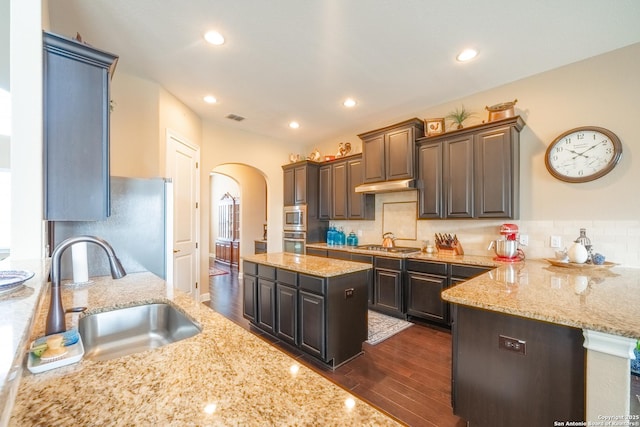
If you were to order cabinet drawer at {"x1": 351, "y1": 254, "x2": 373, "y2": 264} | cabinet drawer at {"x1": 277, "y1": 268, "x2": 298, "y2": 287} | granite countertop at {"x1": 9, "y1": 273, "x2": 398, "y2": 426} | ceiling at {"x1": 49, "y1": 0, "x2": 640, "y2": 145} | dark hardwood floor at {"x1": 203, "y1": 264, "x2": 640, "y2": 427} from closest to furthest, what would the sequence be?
granite countertop at {"x1": 9, "y1": 273, "x2": 398, "y2": 426} < dark hardwood floor at {"x1": 203, "y1": 264, "x2": 640, "y2": 427} < ceiling at {"x1": 49, "y1": 0, "x2": 640, "y2": 145} < cabinet drawer at {"x1": 277, "y1": 268, "x2": 298, "y2": 287} < cabinet drawer at {"x1": 351, "y1": 254, "x2": 373, "y2": 264}

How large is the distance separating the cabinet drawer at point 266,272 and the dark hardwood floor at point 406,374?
699mm

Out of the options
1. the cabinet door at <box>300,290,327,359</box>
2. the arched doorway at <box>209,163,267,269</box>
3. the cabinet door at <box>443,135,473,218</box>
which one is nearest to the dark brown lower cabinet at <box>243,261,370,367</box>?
the cabinet door at <box>300,290,327,359</box>

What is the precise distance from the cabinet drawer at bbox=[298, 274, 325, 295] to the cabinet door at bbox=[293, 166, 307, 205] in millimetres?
2679

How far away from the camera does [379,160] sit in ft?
13.2

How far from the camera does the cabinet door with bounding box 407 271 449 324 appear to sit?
3.14 metres

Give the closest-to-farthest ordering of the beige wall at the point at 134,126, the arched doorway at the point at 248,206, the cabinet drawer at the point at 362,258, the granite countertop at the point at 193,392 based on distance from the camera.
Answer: the granite countertop at the point at 193,392 < the beige wall at the point at 134,126 < the cabinet drawer at the point at 362,258 < the arched doorway at the point at 248,206

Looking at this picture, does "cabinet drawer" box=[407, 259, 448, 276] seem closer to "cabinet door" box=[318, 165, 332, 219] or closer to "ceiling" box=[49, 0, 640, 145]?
"cabinet door" box=[318, 165, 332, 219]

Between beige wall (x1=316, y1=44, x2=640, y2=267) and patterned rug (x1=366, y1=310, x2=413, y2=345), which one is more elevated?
beige wall (x1=316, y1=44, x2=640, y2=267)

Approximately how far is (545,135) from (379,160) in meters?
1.91

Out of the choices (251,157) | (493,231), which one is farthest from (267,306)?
A: (251,157)

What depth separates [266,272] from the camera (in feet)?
9.54

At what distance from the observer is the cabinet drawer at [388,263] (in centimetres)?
351

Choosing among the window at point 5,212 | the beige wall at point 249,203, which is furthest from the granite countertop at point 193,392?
the beige wall at point 249,203

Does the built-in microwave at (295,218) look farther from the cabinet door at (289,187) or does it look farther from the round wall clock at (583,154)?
the round wall clock at (583,154)
